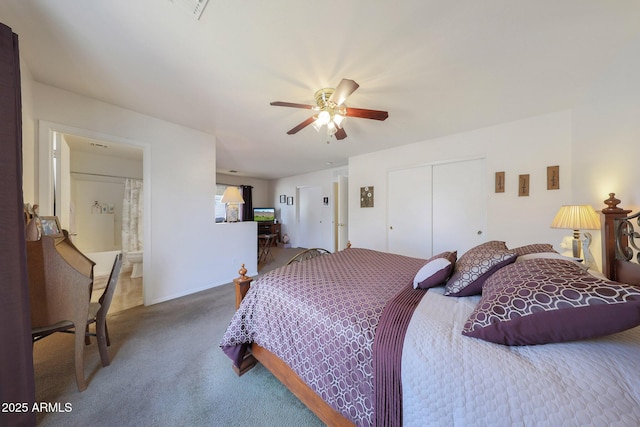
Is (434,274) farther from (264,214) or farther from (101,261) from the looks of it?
(264,214)

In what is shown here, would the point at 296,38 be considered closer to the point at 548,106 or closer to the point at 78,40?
the point at 78,40

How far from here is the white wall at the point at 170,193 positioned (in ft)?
7.04

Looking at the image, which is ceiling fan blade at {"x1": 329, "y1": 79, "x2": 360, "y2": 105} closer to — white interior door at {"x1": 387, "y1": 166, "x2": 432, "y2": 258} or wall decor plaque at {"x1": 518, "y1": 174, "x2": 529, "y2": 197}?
white interior door at {"x1": 387, "y1": 166, "x2": 432, "y2": 258}

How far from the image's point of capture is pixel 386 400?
0.82m

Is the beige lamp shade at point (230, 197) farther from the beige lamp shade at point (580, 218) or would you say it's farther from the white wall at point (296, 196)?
the beige lamp shade at point (580, 218)

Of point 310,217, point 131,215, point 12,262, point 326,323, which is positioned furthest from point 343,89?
point 310,217

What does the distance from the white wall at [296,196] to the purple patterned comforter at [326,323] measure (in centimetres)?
382

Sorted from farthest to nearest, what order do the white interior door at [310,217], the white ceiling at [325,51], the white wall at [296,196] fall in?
1. the white interior door at [310,217]
2. the white wall at [296,196]
3. the white ceiling at [325,51]

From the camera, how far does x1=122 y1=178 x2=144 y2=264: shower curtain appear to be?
3900 millimetres

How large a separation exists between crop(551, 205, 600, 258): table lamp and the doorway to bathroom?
5192 mm

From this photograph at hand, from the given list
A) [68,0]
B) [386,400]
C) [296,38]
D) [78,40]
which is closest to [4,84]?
[68,0]

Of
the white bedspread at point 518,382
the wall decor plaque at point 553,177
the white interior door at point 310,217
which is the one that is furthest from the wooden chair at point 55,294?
the white interior door at point 310,217

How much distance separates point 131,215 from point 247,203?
110 inches

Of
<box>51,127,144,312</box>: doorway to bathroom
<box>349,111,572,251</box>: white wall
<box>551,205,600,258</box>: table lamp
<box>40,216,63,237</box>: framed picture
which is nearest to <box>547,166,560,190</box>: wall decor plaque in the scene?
<box>349,111,572,251</box>: white wall
